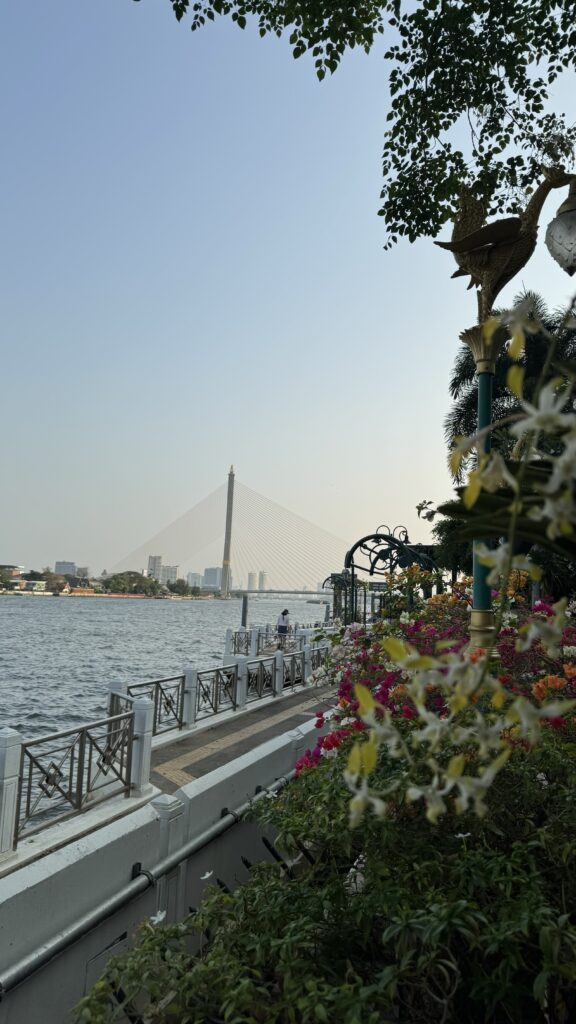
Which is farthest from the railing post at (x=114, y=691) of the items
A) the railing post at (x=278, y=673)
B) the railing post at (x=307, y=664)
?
the railing post at (x=307, y=664)

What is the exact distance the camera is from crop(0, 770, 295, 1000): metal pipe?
9.66ft

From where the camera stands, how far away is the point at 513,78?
674cm

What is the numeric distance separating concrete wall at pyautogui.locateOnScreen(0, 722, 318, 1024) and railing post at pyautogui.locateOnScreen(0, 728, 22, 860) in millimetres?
2297

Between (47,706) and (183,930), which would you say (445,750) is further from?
(47,706)

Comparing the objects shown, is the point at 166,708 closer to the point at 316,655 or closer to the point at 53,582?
the point at 316,655

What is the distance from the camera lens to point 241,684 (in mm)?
12984

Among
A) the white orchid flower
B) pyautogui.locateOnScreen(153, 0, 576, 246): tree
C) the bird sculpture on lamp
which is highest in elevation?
pyautogui.locateOnScreen(153, 0, 576, 246): tree

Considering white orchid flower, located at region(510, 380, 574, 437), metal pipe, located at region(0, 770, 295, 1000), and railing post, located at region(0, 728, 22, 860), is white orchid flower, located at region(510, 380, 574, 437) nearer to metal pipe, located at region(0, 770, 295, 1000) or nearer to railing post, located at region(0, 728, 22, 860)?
metal pipe, located at region(0, 770, 295, 1000)

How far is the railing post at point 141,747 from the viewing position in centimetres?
752

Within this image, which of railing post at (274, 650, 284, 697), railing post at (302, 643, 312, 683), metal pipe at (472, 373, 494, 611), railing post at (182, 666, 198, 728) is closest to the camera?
metal pipe at (472, 373, 494, 611)

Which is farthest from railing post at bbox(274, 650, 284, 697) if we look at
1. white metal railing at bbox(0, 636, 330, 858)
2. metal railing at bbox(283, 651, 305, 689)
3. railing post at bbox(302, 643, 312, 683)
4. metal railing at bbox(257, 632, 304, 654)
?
metal railing at bbox(257, 632, 304, 654)

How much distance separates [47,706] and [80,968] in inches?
749

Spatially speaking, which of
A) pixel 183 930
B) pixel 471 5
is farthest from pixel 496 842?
pixel 471 5

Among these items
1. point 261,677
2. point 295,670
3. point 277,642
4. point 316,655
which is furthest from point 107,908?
point 277,642
